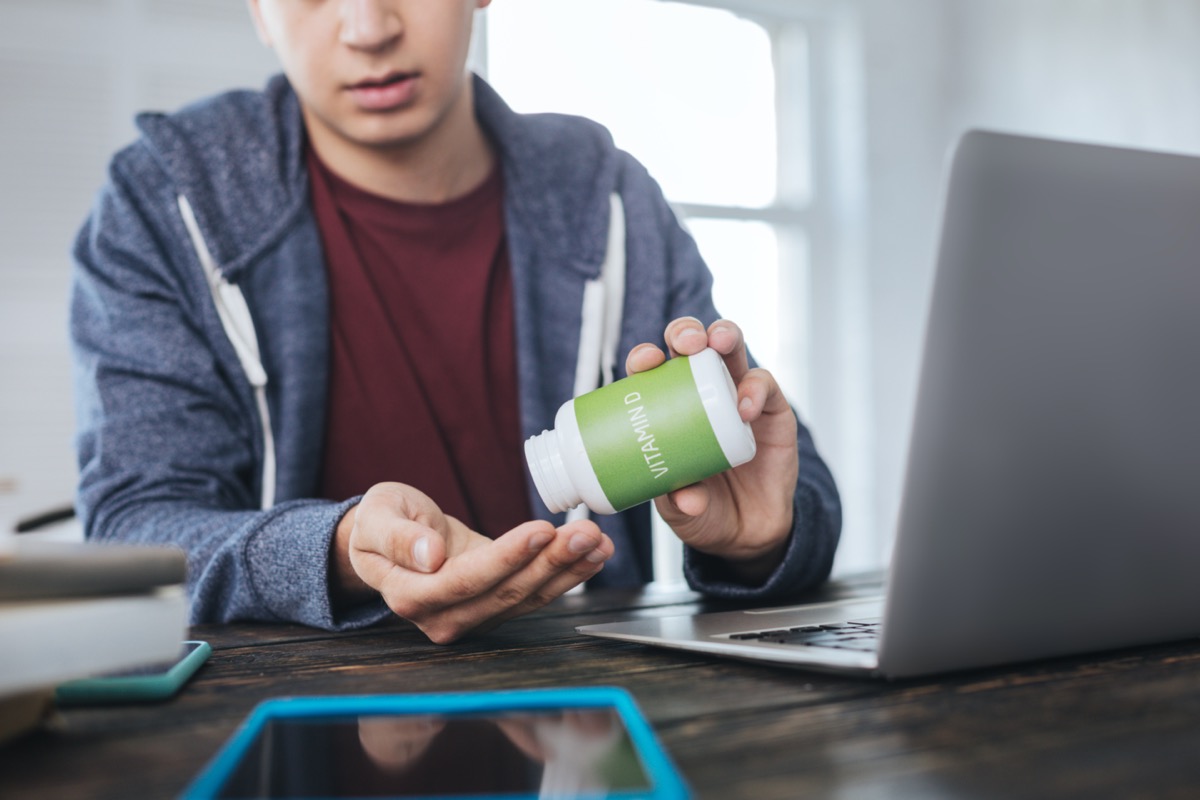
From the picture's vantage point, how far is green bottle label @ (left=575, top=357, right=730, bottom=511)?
0.55m

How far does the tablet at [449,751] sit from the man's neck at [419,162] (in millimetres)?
901

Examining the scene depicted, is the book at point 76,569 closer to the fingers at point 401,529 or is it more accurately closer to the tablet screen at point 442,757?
the tablet screen at point 442,757

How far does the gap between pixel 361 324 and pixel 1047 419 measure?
886 millimetres

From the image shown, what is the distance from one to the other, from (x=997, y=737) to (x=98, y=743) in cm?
36

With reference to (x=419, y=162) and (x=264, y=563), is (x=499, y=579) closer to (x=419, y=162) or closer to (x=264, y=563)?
(x=264, y=563)

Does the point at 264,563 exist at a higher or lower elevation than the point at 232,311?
lower

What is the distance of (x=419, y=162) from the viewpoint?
3.88 feet

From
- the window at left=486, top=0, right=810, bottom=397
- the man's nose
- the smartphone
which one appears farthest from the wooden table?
the window at left=486, top=0, right=810, bottom=397

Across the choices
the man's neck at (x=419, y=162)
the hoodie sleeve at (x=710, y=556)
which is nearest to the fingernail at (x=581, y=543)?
the hoodie sleeve at (x=710, y=556)

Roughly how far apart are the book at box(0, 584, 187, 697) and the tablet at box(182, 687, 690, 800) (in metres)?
0.06

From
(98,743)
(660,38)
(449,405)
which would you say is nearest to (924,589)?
(98,743)

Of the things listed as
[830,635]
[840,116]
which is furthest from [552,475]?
[840,116]

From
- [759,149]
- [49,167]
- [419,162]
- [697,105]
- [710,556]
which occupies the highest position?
[697,105]

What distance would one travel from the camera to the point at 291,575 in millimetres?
678
